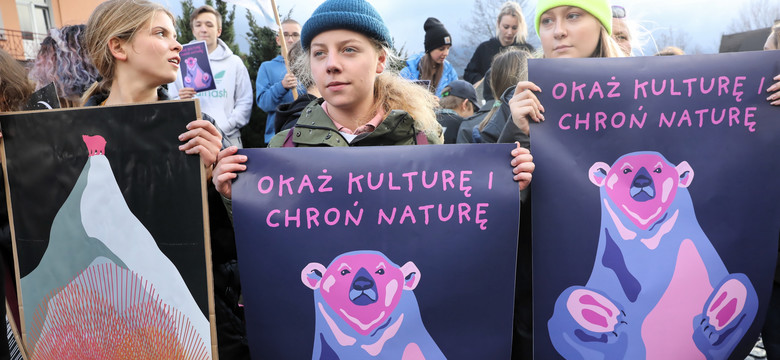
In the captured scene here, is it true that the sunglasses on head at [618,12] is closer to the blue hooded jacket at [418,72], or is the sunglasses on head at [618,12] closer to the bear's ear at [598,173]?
the bear's ear at [598,173]

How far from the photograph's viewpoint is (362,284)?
1775 mm

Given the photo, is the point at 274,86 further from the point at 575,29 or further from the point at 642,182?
the point at 642,182

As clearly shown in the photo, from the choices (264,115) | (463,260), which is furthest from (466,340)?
(264,115)

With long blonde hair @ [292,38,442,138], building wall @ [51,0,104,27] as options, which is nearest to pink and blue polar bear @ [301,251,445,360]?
long blonde hair @ [292,38,442,138]

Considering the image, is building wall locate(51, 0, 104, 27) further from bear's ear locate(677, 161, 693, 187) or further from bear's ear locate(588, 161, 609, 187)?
bear's ear locate(677, 161, 693, 187)

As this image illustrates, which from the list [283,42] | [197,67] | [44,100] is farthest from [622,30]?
[197,67]

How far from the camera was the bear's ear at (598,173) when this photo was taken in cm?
190

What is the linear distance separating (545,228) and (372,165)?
1.96 feet

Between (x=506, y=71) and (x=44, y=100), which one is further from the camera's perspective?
(x=506, y=71)

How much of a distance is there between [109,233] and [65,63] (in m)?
1.11

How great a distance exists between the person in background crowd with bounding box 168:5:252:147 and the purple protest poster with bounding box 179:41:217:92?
0.78m

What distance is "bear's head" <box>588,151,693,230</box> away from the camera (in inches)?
74.3

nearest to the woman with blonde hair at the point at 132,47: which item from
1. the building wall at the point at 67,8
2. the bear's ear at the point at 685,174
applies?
the bear's ear at the point at 685,174

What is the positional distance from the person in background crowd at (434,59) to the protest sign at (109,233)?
3871 millimetres
